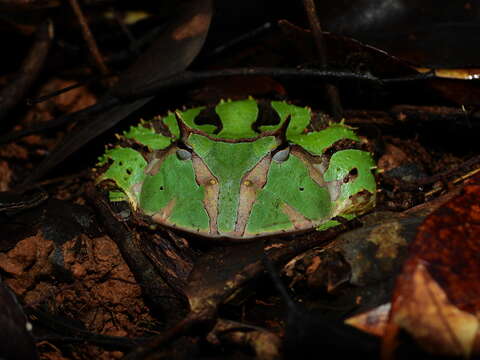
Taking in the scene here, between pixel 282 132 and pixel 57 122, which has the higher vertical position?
pixel 57 122

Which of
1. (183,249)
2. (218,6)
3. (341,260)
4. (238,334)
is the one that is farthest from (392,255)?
(218,6)

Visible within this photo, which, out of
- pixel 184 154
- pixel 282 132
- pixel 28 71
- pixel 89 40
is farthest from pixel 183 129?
pixel 28 71

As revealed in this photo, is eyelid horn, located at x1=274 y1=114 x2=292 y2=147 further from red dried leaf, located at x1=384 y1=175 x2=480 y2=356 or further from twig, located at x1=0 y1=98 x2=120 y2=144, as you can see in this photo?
twig, located at x1=0 y1=98 x2=120 y2=144

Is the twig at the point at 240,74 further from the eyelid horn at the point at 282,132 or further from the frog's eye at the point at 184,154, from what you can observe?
the frog's eye at the point at 184,154

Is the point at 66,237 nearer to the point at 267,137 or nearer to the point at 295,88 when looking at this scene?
the point at 267,137

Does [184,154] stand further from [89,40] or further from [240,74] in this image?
[89,40]
